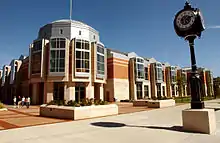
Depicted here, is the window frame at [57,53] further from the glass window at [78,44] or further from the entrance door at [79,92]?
the entrance door at [79,92]

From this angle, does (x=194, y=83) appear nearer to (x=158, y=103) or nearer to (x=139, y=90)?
(x=158, y=103)

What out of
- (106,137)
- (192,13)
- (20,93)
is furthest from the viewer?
(20,93)

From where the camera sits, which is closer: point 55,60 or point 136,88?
point 55,60

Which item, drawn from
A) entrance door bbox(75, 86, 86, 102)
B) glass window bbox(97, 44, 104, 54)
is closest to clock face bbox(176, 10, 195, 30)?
entrance door bbox(75, 86, 86, 102)

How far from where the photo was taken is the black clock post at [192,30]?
8665 mm

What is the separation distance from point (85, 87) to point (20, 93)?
1967 cm

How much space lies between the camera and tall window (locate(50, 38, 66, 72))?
30.5 m

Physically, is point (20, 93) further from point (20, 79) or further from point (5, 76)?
point (5, 76)

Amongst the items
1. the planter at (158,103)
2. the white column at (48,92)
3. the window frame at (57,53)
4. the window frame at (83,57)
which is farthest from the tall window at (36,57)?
the planter at (158,103)

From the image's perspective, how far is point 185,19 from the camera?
→ 30.3 feet

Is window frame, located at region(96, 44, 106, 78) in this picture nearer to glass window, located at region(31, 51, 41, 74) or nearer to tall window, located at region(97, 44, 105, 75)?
tall window, located at region(97, 44, 105, 75)

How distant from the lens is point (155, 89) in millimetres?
49250

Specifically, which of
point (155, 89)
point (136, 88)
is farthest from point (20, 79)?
point (155, 89)

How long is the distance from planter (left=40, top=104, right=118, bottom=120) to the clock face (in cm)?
870
